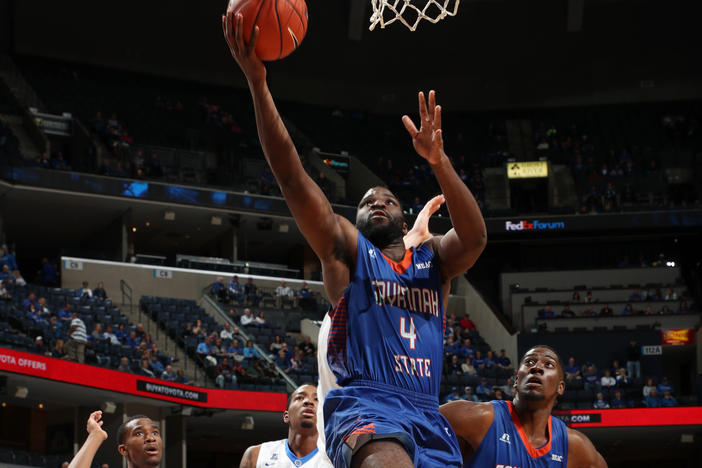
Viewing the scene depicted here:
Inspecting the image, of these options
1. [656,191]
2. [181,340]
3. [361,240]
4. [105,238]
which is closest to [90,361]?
[181,340]

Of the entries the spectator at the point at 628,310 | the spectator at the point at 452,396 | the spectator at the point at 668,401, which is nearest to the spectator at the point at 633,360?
the spectator at the point at 628,310

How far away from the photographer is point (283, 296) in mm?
27203

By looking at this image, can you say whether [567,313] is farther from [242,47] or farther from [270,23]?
[242,47]

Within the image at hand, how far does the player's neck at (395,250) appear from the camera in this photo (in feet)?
13.6

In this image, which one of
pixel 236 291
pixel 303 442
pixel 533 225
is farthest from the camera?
pixel 533 225

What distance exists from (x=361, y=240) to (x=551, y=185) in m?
30.3

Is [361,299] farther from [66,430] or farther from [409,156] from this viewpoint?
[409,156]

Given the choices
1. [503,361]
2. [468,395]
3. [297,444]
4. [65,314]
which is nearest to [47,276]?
[65,314]

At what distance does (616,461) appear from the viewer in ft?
89.0

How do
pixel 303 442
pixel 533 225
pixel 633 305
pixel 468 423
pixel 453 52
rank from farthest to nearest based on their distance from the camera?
1. pixel 453 52
2. pixel 533 225
3. pixel 633 305
4. pixel 303 442
5. pixel 468 423

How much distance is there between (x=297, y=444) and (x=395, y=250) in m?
2.76

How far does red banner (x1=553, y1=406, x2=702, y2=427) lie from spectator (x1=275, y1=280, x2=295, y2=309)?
8.91 m

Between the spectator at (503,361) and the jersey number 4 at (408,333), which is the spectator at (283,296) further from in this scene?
the jersey number 4 at (408,333)

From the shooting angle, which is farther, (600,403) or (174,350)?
(174,350)
